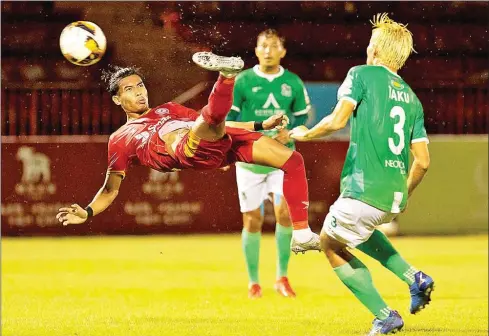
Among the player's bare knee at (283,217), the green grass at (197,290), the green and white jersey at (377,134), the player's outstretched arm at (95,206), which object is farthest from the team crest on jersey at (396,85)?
the player's bare knee at (283,217)

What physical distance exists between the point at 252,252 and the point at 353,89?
9.47 feet

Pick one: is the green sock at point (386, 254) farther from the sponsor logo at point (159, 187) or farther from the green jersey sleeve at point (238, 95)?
the sponsor logo at point (159, 187)

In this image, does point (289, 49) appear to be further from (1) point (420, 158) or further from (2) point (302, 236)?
(1) point (420, 158)

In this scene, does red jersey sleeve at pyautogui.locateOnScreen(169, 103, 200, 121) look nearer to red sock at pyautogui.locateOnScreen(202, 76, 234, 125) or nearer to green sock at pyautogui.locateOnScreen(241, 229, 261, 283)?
red sock at pyautogui.locateOnScreen(202, 76, 234, 125)

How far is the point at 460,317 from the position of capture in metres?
6.49

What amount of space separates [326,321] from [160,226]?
6.43 metres

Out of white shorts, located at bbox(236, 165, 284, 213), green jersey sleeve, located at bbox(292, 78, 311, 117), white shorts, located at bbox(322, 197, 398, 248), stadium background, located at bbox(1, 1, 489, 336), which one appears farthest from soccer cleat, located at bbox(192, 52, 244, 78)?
stadium background, located at bbox(1, 1, 489, 336)

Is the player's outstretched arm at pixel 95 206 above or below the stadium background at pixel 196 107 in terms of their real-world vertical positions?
above

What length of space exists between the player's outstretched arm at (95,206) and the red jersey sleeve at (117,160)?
0.10 feet

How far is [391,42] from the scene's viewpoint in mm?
5297

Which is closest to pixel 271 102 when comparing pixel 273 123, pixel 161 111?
pixel 161 111

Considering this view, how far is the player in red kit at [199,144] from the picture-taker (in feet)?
17.7

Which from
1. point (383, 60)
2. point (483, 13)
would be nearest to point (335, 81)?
point (483, 13)

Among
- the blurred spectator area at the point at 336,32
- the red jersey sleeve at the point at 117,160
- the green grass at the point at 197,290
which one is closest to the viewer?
the red jersey sleeve at the point at 117,160
